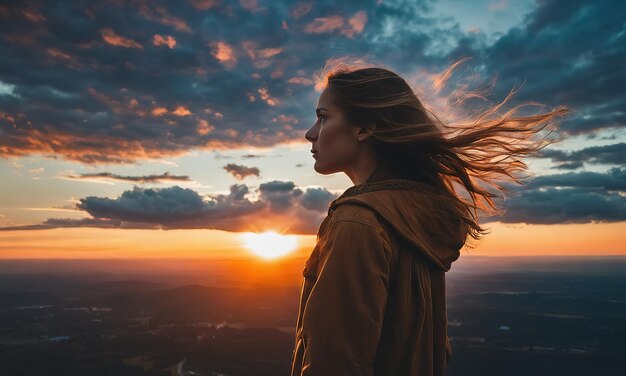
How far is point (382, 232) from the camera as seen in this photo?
219 centimetres

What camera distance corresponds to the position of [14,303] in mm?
192125

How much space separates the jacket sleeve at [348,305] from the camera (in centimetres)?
201

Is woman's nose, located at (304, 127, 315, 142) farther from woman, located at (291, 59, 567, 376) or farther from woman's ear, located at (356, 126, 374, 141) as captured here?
woman's ear, located at (356, 126, 374, 141)

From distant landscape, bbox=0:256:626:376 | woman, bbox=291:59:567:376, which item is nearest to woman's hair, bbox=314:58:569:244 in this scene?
woman, bbox=291:59:567:376

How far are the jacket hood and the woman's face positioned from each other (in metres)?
0.27

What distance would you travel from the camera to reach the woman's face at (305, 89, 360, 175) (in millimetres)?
2832

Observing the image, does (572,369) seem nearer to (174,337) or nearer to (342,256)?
(174,337)

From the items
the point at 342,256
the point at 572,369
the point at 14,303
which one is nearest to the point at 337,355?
the point at 342,256

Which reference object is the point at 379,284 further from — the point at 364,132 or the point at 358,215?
the point at 364,132

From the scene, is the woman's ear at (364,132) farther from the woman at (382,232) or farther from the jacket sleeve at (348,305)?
the jacket sleeve at (348,305)

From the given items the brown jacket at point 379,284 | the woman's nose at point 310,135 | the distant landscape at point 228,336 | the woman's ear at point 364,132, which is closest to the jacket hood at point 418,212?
the brown jacket at point 379,284

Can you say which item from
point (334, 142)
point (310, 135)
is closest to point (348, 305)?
point (334, 142)

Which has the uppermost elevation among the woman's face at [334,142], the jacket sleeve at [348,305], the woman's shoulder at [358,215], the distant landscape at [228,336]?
the woman's face at [334,142]

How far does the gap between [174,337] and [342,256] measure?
130 m
